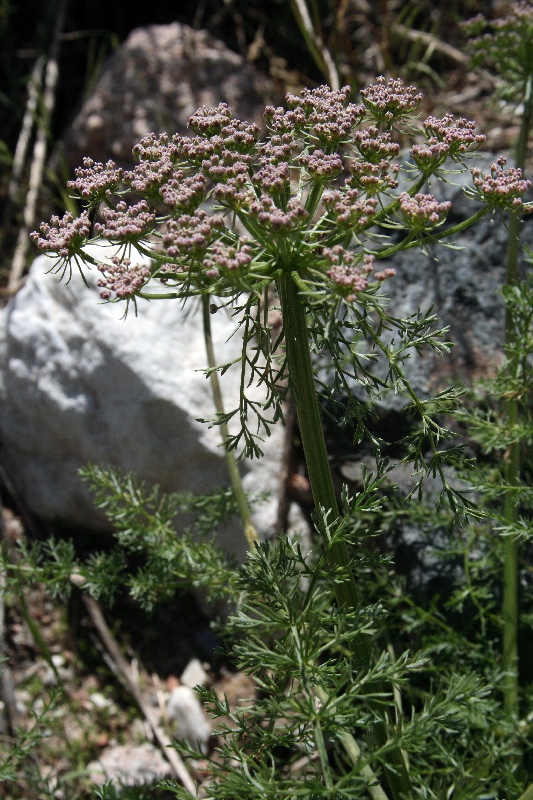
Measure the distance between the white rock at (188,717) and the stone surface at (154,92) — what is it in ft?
11.7

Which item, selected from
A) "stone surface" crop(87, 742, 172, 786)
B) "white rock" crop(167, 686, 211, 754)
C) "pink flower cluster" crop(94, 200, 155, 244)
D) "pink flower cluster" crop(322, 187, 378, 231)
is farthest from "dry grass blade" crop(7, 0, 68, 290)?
"pink flower cluster" crop(322, 187, 378, 231)

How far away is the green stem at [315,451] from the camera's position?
5.93ft

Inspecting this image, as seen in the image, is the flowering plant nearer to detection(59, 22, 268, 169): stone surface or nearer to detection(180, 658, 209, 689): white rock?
detection(180, 658, 209, 689): white rock

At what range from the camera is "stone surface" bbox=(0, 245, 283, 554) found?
371cm

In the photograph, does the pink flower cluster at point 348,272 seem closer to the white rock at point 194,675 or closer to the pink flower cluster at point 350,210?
the pink flower cluster at point 350,210

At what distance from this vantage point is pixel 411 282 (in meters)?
3.63

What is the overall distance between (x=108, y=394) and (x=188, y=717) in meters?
1.74

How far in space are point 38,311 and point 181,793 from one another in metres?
2.79

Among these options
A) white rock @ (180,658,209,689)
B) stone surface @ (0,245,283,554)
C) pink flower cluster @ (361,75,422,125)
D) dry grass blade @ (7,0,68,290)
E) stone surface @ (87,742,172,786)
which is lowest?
stone surface @ (87,742,172,786)

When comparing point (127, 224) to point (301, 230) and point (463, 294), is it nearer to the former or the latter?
point (301, 230)

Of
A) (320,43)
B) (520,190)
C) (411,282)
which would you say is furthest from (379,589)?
(320,43)

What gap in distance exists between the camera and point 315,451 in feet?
6.46

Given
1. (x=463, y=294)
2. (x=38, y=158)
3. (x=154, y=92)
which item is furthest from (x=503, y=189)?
(x=38, y=158)

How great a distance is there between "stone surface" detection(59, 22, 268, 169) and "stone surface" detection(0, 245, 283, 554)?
147 cm
